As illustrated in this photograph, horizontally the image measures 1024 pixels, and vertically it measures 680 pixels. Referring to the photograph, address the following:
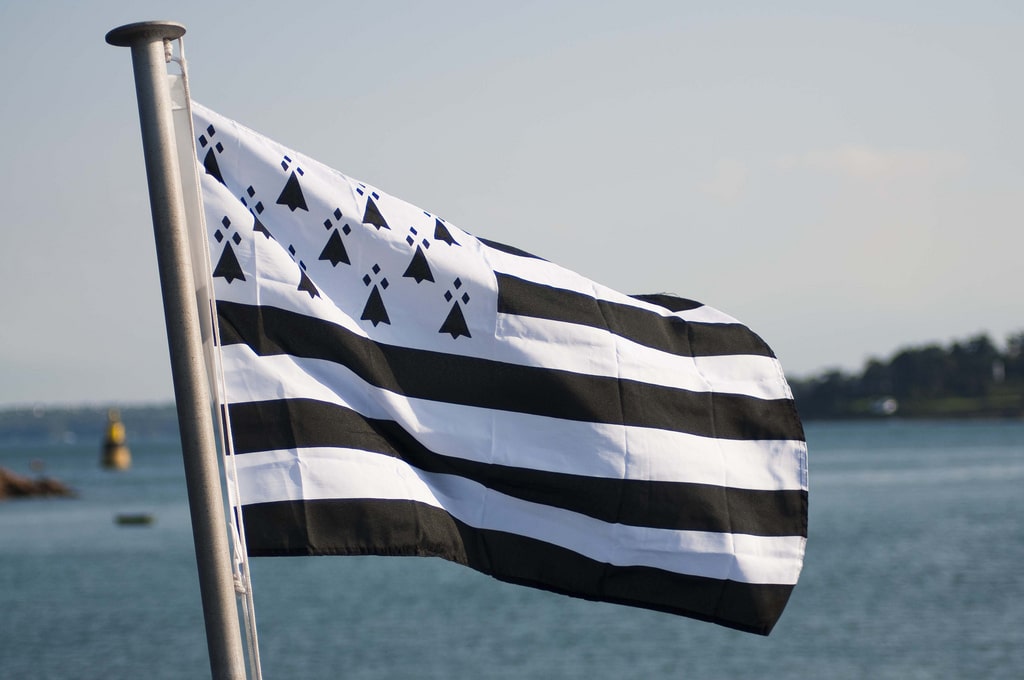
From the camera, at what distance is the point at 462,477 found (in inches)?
183

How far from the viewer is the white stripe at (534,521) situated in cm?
420

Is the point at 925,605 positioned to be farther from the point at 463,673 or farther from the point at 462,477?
the point at 462,477

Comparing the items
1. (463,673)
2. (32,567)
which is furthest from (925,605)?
(32,567)

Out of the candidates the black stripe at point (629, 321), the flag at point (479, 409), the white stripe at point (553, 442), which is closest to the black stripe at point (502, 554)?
the flag at point (479, 409)

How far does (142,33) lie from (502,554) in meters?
2.27

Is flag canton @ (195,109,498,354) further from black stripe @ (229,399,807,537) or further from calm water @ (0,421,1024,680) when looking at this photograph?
calm water @ (0,421,1024,680)

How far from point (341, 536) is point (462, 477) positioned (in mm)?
624

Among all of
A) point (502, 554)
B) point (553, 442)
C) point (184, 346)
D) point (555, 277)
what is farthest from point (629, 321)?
point (184, 346)

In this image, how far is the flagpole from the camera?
137 inches

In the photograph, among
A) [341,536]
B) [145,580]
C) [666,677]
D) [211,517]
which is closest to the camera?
[211,517]

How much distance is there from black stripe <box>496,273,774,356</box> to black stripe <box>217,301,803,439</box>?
8.2 inches

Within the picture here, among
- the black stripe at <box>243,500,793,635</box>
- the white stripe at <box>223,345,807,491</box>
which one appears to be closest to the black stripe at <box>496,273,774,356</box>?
the white stripe at <box>223,345,807,491</box>

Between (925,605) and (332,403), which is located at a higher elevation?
(332,403)

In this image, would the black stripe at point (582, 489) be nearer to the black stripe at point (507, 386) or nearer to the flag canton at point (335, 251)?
the black stripe at point (507, 386)
